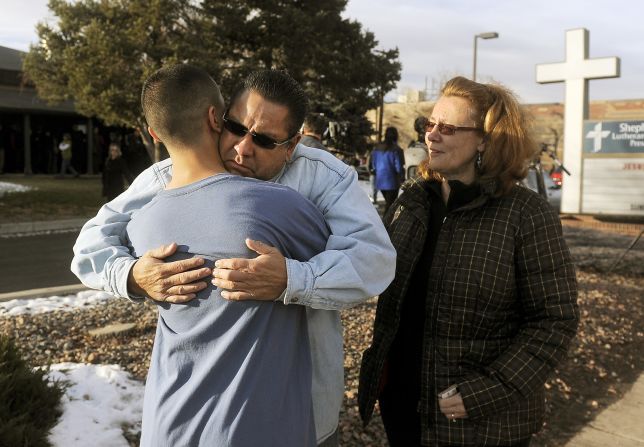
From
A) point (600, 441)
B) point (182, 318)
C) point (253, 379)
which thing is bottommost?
point (600, 441)

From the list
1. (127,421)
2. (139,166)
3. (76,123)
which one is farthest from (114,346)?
(76,123)

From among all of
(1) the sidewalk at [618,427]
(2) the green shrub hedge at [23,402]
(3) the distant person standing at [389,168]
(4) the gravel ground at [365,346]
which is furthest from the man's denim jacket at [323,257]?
(3) the distant person standing at [389,168]

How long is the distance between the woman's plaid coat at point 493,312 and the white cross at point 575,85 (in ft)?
43.5

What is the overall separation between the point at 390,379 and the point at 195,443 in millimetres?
990

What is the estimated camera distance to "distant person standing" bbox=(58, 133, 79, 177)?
85.9 ft

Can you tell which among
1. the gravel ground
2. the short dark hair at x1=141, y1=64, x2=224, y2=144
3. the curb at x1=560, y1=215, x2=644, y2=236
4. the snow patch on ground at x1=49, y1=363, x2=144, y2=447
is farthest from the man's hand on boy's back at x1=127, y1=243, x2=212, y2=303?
the curb at x1=560, y1=215, x2=644, y2=236

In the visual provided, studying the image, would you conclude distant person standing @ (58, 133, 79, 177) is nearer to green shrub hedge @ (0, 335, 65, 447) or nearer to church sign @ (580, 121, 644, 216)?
church sign @ (580, 121, 644, 216)

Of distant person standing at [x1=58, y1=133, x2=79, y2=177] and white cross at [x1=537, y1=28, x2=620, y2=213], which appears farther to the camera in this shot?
distant person standing at [x1=58, y1=133, x2=79, y2=177]

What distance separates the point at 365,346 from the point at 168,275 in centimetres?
349

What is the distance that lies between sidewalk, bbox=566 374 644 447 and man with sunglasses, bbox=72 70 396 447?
2.45 m

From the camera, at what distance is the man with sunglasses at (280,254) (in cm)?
146

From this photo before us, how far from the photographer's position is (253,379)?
144cm

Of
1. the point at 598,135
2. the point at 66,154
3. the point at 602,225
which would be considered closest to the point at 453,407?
the point at 598,135

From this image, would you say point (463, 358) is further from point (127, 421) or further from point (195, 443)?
point (127, 421)
